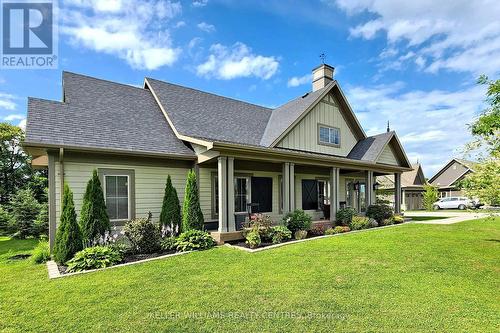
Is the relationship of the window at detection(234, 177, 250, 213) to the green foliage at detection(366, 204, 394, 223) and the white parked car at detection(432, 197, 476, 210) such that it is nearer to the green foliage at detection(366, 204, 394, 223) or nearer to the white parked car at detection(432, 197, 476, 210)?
the green foliage at detection(366, 204, 394, 223)

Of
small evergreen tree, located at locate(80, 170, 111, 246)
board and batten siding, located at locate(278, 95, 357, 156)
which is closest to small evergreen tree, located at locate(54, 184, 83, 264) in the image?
small evergreen tree, located at locate(80, 170, 111, 246)

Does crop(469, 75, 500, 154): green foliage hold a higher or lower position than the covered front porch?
higher

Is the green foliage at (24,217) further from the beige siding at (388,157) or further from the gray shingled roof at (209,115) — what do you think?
the beige siding at (388,157)

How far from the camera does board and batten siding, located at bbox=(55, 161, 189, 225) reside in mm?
8055

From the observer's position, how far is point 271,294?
4.66 metres

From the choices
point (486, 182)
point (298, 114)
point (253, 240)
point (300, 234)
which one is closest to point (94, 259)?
point (253, 240)

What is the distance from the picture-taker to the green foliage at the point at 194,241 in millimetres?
7941

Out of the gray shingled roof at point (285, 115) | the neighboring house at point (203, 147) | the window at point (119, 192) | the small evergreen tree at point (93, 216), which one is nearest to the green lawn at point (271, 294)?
the small evergreen tree at point (93, 216)

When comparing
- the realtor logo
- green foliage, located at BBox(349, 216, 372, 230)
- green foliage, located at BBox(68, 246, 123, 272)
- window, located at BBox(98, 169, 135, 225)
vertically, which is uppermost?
the realtor logo

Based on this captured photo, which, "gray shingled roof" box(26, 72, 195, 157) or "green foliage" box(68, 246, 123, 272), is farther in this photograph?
"gray shingled roof" box(26, 72, 195, 157)

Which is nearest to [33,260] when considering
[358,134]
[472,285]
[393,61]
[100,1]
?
[100,1]

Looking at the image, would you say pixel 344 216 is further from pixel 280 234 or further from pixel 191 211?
pixel 191 211

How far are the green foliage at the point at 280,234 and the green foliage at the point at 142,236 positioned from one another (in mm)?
3718

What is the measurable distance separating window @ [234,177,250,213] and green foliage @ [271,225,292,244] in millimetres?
2573
